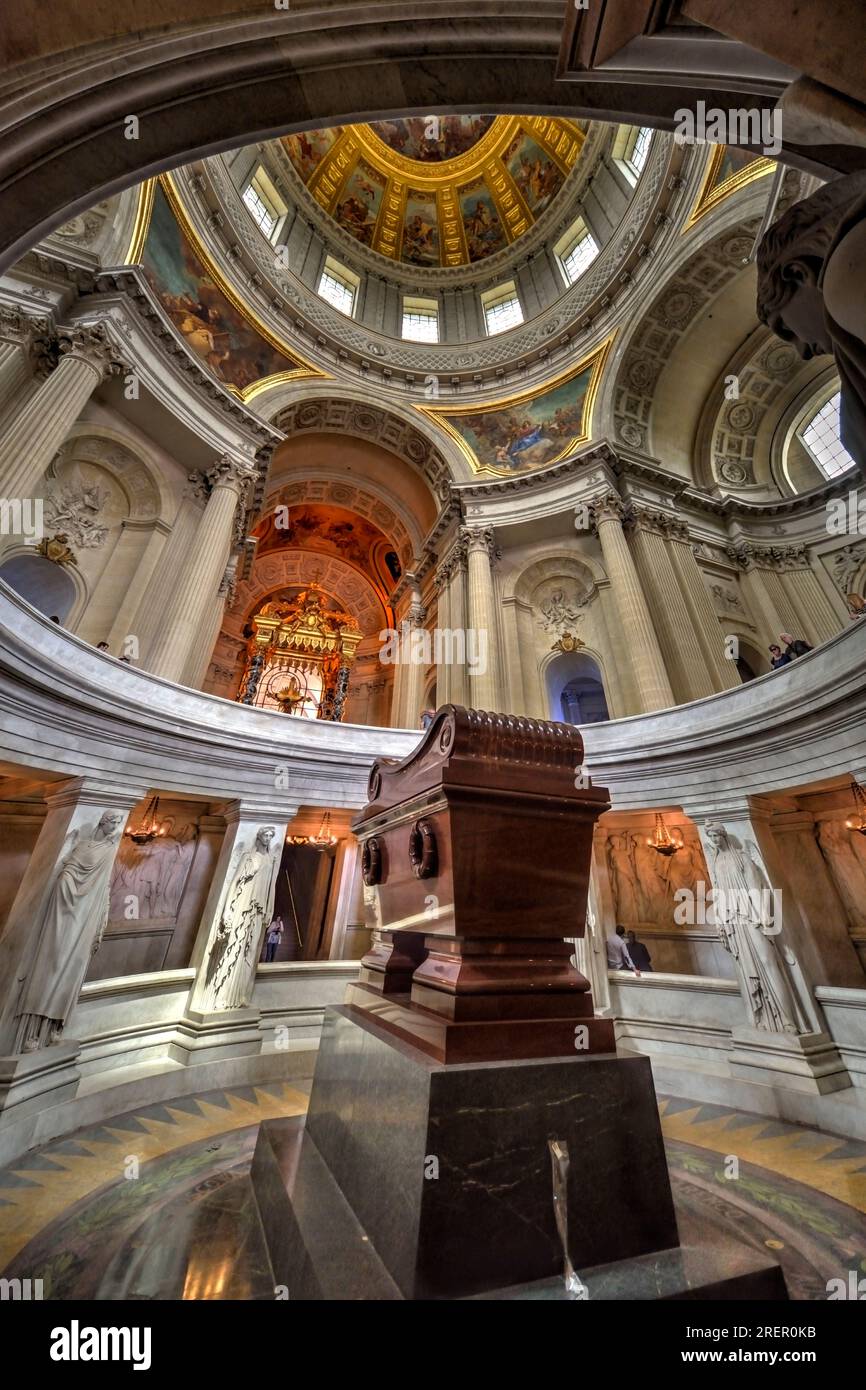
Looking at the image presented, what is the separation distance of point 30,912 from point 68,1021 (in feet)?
3.76

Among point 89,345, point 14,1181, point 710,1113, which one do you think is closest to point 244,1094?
point 14,1181

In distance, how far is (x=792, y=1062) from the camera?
5223 millimetres

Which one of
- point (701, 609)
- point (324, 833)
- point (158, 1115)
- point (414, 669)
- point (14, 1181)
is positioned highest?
point (414, 669)

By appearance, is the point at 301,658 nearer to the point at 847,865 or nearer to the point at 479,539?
the point at 479,539

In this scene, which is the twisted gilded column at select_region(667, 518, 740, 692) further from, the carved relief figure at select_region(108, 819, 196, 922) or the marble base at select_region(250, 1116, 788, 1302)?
the marble base at select_region(250, 1116, 788, 1302)

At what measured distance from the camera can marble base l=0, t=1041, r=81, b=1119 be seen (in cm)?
429

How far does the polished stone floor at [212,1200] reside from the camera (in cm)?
213

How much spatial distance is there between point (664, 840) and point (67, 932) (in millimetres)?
7327

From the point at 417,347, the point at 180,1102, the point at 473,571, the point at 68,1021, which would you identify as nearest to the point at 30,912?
the point at 68,1021

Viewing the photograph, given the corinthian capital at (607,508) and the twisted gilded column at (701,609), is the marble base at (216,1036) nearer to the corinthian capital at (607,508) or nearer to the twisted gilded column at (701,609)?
the twisted gilded column at (701,609)

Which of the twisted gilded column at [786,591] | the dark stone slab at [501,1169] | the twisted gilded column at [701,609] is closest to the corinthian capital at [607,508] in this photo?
the twisted gilded column at [701,609]

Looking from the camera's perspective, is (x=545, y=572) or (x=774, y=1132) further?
(x=545, y=572)

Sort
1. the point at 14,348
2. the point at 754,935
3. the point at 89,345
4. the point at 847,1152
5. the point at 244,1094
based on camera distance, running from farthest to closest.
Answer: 1. the point at 89,345
2. the point at 14,348
3. the point at 754,935
4. the point at 244,1094
5. the point at 847,1152

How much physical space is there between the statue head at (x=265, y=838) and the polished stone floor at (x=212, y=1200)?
270cm
